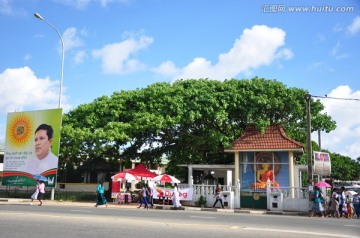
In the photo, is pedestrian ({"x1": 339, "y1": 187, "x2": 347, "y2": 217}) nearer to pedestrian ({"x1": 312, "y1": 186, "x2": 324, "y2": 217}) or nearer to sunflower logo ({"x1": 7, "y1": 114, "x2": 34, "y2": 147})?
pedestrian ({"x1": 312, "y1": 186, "x2": 324, "y2": 217})

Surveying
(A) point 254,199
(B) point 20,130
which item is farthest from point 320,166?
(B) point 20,130

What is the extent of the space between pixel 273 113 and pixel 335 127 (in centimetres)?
489

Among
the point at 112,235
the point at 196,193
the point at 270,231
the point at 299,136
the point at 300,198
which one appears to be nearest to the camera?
the point at 112,235

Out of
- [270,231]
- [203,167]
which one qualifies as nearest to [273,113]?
[203,167]

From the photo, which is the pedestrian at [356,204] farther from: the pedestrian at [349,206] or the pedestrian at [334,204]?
the pedestrian at [334,204]

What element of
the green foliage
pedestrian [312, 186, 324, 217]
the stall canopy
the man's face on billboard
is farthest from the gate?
the man's face on billboard

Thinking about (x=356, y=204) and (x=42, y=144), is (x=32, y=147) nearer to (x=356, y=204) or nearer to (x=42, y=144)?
(x=42, y=144)

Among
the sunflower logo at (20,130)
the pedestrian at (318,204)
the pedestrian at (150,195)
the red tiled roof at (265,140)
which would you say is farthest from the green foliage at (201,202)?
the sunflower logo at (20,130)

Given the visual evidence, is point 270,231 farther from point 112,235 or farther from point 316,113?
point 316,113

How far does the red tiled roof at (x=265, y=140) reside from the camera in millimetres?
27656

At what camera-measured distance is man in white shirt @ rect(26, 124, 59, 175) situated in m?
30.3

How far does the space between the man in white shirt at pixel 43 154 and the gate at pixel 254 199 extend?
14.2 meters

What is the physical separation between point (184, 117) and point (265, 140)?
6.14 meters

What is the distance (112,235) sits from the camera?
10.7 meters
